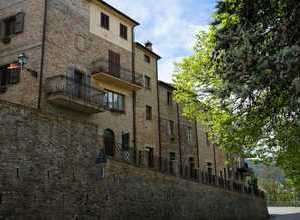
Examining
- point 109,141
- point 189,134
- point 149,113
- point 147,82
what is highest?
point 147,82

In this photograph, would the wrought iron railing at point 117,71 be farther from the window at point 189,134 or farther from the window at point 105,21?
the window at point 189,134

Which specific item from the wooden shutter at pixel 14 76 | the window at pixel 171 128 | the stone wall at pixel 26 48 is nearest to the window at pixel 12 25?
the stone wall at pixel 26 48

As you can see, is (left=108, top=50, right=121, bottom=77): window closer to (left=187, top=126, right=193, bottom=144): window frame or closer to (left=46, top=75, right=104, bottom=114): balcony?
(left=46, top=75, right=104, bottom=114): balcony

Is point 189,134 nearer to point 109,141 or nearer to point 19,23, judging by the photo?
point 109,141

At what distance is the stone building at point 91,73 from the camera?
2361 cm

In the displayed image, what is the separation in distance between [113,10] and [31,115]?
13477 mm

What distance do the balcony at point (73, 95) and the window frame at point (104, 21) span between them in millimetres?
5470

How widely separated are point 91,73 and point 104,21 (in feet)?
14.2

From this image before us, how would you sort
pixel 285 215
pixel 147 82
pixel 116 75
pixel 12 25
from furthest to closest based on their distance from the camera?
pixel 285 215 → pixel 147 82 → pixel 116 75 → pixel 12 25

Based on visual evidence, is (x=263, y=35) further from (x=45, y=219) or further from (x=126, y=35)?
(x=126, y=35)

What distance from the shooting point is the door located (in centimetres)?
2697

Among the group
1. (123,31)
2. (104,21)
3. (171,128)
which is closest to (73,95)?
(104,21)

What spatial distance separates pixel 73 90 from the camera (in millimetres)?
24219

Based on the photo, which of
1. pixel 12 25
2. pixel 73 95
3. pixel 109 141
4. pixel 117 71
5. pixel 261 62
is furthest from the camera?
pixel 117 71
